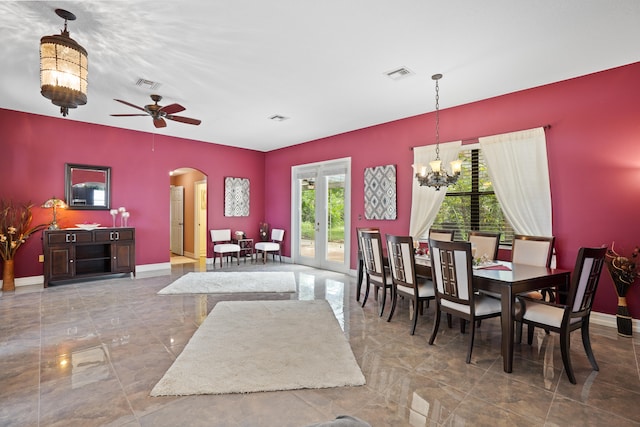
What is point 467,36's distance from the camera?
9.75 ft

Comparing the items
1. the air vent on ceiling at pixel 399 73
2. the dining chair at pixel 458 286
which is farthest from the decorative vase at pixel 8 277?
the air vent on ceiling at pixel 399 73

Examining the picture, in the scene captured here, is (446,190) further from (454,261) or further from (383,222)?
(454,261)

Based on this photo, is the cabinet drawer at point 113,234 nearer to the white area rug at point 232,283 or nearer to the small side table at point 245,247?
the white area rug at point 232,283

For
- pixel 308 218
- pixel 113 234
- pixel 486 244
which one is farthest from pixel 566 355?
pixel 113 234

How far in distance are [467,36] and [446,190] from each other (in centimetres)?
245

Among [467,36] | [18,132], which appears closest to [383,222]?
[467,36]

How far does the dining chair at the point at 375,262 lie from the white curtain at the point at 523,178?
74.1 inches

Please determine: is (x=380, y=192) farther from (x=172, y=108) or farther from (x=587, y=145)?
(x=172, y=108)

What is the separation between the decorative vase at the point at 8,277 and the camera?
4973mm

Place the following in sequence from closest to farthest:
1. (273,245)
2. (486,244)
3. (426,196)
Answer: (486,244) < (426,196) < (273,245)

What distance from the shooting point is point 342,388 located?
90.6 inches

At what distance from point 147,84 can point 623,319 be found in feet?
20.4

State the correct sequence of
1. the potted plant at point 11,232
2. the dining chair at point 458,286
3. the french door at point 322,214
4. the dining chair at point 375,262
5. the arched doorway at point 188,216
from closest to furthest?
the dining chair at point 458,286 < the dining chair at point 375,262 < the potted plant at point 11,232 < the french door at point 322,214 < the arched doorway at point 188,216

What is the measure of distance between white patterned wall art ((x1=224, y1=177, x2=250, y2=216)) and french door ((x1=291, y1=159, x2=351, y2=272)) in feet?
4.47
